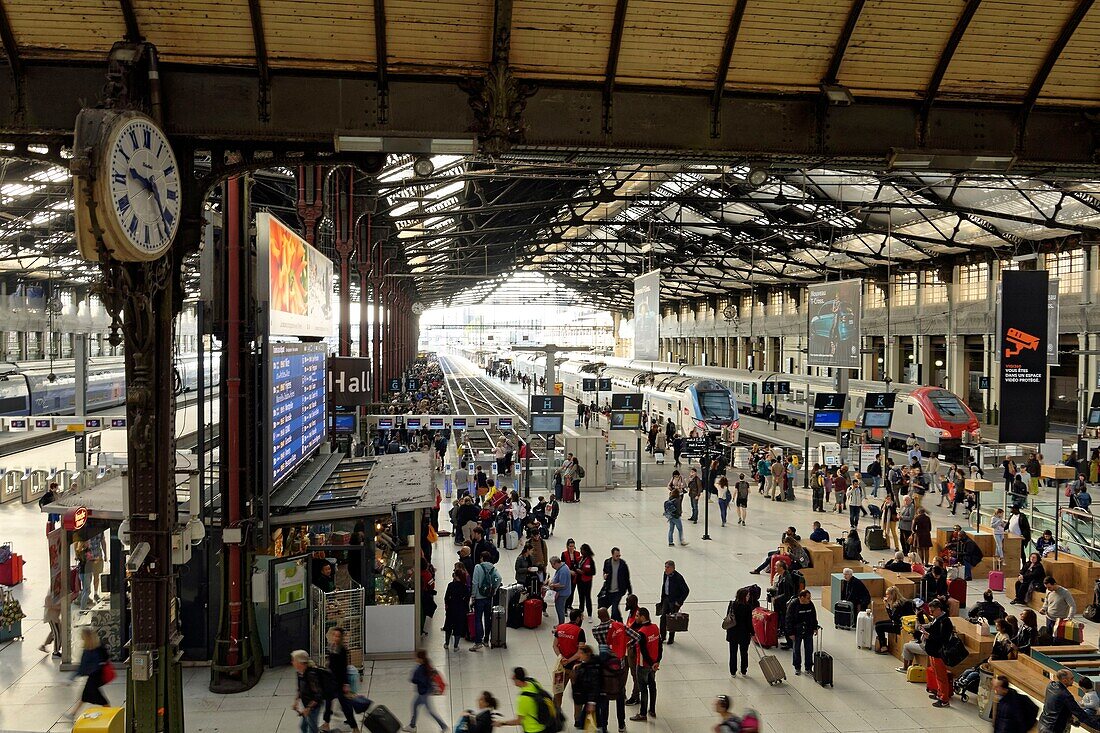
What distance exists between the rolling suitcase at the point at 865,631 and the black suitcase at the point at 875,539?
7.15 metres

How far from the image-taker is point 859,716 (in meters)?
9.60

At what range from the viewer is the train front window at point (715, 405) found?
34.8 meters

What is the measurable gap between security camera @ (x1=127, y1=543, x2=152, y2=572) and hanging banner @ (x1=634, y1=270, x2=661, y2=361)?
60.4 ft

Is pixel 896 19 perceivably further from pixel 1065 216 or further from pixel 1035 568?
pixel 1065 216

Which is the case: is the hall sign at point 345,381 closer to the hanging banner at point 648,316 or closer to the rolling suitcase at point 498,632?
the rolling suitcase at point 498,632

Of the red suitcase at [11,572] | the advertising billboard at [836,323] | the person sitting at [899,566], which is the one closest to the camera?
the person sitting at [899,566]

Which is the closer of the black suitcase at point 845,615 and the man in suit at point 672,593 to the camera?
the man in suit at point 672,593

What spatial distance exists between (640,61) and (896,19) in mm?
2357

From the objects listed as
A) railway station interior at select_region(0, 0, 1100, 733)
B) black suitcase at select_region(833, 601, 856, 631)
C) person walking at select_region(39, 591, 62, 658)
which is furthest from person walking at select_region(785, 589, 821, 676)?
person walking at select_region(39, 591, 62, 658)

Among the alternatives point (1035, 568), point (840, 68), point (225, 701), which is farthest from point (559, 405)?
point (840, 68)

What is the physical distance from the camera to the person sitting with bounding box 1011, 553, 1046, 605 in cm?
1375

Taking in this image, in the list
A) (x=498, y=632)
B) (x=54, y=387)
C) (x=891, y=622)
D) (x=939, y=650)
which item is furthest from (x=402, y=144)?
(x=54, y=387)

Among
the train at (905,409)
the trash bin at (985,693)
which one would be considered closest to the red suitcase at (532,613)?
the trash bin at (985,693)

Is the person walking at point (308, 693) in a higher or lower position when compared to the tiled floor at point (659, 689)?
Answer: higher
